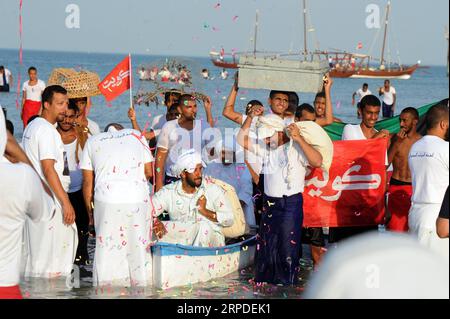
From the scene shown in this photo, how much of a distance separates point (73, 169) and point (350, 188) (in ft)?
9.48

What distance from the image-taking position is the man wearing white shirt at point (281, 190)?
7.86m

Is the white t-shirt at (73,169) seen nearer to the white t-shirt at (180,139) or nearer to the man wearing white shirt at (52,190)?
the man wearing white shirt at (52,190)

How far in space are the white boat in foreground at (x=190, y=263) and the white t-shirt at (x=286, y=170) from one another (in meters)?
Answer: 0.93

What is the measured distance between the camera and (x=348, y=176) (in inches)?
339

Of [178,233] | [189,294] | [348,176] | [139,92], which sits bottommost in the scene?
[189,294]

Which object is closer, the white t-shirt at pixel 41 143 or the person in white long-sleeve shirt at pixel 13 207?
the person in white long-sleeve shirt at pixel 13 207

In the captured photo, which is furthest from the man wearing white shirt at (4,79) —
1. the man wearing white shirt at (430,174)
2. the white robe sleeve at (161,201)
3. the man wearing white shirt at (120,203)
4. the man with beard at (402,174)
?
the man wearing white shirt at (430,174)

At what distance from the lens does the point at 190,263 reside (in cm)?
812

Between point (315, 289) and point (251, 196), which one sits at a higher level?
point (315, 289)

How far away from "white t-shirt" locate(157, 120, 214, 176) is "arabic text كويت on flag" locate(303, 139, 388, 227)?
147cm

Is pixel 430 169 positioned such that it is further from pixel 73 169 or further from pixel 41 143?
pixel 73 169
